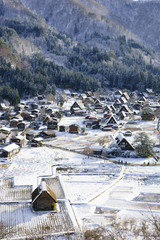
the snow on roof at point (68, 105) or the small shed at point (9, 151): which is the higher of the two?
the small shed at point (9, 151)

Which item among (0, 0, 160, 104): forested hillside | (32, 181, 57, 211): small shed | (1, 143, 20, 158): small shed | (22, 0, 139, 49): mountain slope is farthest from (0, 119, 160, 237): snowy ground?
(22, 0, 139, 49): mountain slope

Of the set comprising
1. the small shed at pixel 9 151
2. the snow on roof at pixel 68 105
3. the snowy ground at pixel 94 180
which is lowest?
the snow on roof at pixel 68 105

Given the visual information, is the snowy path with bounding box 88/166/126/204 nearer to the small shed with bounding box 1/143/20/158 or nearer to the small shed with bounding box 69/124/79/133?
the small shed with bounding box 1/143/20/158

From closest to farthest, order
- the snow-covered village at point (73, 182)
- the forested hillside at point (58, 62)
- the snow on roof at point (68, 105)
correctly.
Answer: the snow-covered village at point (73, 182) < the snow on roof at point (68, 105) < the forested hillside at point (58, 62)

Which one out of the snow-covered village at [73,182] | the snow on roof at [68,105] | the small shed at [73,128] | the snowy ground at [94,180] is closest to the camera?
the snow-covered village at [73,182]

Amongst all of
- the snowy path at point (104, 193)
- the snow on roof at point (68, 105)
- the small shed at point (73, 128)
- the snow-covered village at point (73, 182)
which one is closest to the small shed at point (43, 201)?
the snow-covered village at point (73, 182)

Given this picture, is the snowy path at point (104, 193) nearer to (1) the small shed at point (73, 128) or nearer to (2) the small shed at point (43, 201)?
(2) the small shed at point (43, 201)

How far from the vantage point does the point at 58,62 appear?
356 feet

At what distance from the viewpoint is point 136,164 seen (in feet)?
86.7

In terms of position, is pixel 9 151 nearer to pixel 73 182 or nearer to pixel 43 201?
pixel 73 182

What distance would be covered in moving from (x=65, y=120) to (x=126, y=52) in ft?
298

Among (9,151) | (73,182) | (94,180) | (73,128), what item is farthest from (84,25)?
(73,182)

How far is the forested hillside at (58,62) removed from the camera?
75.1 m

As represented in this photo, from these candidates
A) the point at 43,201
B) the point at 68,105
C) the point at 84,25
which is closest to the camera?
the point at 43,201
